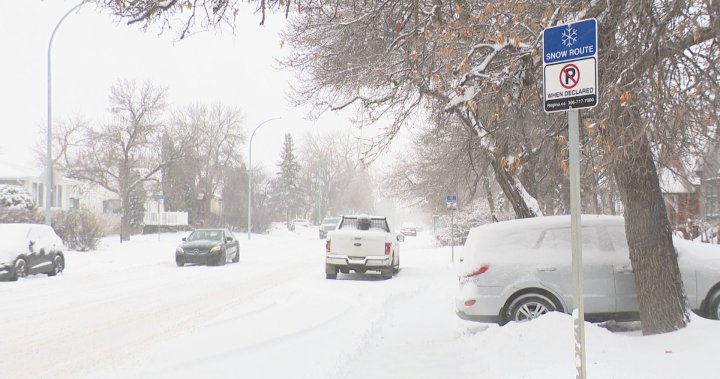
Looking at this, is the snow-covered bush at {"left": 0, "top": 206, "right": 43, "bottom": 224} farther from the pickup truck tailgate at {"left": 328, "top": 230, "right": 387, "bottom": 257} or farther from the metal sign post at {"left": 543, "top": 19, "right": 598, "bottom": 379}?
the metal sign post at {"left": 543, "top": 19, "right": 598, "bottom": 379}

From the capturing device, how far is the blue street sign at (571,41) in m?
4.68

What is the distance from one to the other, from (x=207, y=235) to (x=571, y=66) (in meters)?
20.9

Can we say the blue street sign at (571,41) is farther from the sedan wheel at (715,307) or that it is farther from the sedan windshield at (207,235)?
the sedan windshield at (207,235)

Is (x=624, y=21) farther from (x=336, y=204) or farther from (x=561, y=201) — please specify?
(x=336, y=204)

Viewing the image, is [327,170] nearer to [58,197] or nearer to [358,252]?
[58,197]

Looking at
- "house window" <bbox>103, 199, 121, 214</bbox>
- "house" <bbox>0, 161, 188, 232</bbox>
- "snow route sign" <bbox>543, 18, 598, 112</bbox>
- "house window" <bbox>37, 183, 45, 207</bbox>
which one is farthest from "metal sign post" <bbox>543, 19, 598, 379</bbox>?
"house window" <bbox>103, 199, 121, 214</bbox>

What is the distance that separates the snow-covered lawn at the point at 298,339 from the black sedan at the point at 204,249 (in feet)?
24.5

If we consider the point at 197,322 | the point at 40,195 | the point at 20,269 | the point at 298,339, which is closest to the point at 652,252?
the point at 298,339

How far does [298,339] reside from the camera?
26.7 feet

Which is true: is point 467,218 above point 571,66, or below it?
below

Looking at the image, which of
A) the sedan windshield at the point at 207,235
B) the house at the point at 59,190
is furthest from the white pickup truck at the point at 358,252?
the house at the point at 59,190

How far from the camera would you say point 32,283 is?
53.3 ft

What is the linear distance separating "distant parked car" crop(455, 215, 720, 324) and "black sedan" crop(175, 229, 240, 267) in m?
15.3

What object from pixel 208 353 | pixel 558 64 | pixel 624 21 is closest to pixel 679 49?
pixel 624 21
